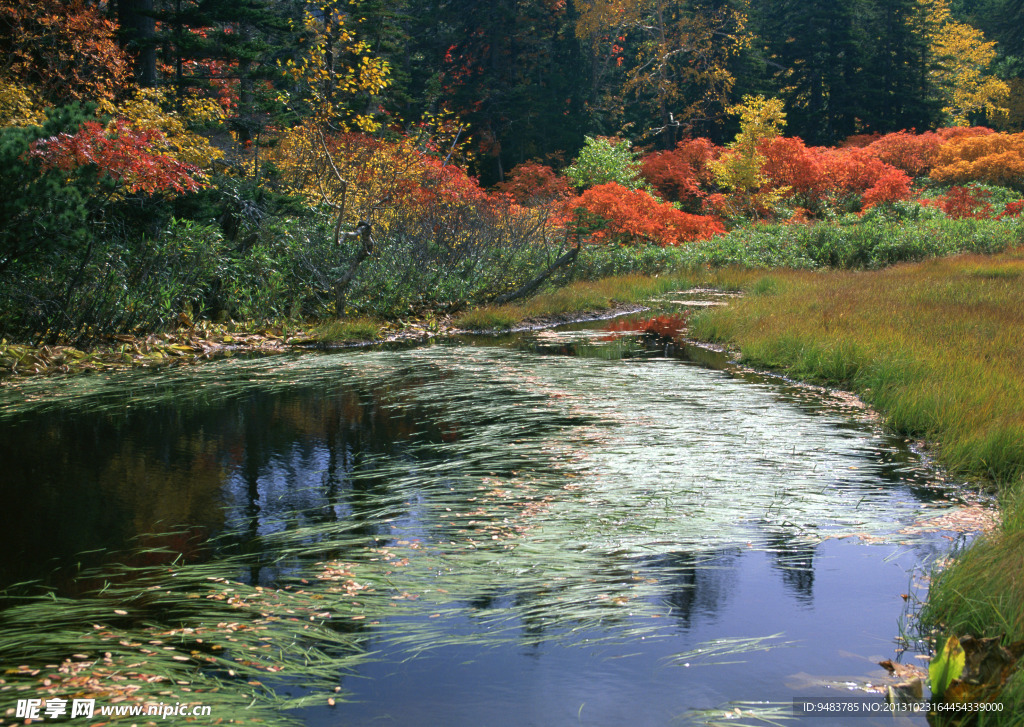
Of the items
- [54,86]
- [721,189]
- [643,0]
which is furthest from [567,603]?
[643,0]

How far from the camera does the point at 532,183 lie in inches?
1228

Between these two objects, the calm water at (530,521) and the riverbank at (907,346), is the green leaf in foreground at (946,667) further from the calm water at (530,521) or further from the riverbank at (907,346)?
the calm water at (530,521)

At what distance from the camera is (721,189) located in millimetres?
33531

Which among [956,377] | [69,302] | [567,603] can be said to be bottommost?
[567,603]

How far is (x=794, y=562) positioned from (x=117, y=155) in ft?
32.2

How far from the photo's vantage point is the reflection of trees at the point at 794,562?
3.90 m

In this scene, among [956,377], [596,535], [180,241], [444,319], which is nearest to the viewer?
[596,535]

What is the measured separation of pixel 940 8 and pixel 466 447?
45142 mm

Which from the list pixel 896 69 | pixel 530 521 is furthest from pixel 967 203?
pixel 530 521

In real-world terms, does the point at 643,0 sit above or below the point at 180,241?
above

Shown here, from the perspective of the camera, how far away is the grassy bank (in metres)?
3.37

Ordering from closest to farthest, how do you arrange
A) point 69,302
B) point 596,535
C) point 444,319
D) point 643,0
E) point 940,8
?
1. point 596,535
2. point 69,302
3. point 444,319
4. point 643,0
5. point 940,8

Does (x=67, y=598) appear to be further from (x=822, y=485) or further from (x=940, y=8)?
(x=940, y=8)

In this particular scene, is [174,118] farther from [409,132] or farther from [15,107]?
[409,132]
